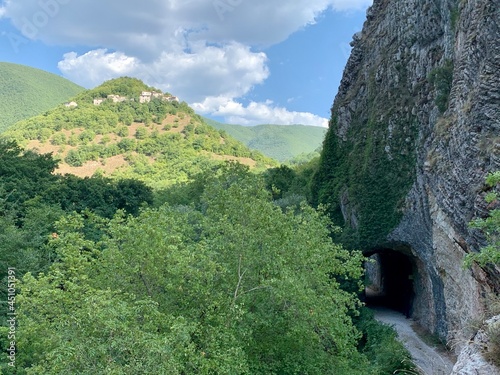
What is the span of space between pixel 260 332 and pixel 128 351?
4766 millimetres

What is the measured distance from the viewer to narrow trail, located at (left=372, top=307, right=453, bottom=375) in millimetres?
17281

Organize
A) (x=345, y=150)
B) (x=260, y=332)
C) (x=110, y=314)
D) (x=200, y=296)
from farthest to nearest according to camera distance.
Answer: (x=345, y=150), (x=260, y=332), (x=200, y=296), (x=110, y=314)

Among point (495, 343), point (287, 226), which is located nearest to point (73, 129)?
point (287, 226)

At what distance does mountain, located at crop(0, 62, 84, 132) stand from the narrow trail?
110m

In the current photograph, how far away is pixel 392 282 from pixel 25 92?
128 metres

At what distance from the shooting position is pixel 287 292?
10.3 metres

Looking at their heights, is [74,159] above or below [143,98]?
below

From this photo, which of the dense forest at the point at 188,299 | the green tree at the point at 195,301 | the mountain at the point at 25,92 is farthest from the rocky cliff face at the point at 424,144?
the mountain at the point at 25,92

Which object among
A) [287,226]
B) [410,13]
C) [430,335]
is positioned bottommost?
[430,335]

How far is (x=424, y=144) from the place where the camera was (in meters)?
20.7

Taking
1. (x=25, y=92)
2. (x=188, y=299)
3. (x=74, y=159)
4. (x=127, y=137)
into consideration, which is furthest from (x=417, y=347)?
(x=25, y=92)

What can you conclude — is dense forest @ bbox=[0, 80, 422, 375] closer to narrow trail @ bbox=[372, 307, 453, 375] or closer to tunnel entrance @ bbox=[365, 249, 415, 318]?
narrow trail @ bbox=[372, 307, 453, 375]

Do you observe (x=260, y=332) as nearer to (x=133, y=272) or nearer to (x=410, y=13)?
(x=133, y=272)

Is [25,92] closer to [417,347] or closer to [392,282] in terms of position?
[392,282]
